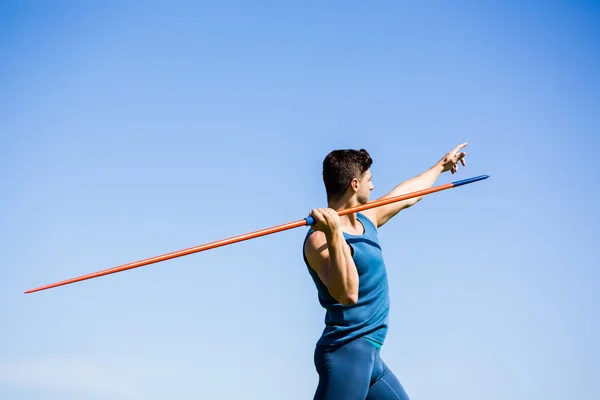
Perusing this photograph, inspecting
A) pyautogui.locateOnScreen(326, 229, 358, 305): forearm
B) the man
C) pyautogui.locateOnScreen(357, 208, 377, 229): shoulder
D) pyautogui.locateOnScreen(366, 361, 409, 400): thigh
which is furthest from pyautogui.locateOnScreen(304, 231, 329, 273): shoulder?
pyautogui.locateOnScreen(366, 361, 409, 400): thigh

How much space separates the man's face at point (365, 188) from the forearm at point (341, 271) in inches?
31.2

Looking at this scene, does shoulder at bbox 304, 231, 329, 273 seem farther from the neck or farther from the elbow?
the neck

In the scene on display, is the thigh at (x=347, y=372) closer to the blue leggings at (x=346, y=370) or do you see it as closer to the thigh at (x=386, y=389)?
the blue leggings at (x=346, y=370)

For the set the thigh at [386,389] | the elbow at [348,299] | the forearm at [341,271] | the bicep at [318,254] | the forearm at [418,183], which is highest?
the forearm at [418,183]

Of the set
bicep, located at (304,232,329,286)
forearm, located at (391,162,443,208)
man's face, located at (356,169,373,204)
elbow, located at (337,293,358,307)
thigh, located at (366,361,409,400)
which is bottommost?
thigh, located at (366,361,409,400)

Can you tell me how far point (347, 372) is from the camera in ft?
17.5

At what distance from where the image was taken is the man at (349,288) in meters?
5.20

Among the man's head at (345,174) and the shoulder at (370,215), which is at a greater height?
the man's head at (345,174)

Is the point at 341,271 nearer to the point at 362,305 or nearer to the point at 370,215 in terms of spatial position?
the point at 362,305

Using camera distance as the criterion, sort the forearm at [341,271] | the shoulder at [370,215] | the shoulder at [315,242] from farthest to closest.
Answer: the shoulder at [370,215] < the shoulder at [315,242] < the forearm at [341,271]

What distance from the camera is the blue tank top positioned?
547cm

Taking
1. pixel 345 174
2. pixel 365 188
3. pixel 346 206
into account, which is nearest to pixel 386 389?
pixel 346 206

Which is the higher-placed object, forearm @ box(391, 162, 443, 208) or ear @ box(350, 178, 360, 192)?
forearm @ box(391, 162, 443, 208)

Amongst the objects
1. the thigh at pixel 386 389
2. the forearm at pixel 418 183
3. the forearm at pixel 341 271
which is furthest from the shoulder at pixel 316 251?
the forearm at pixel 418 183
